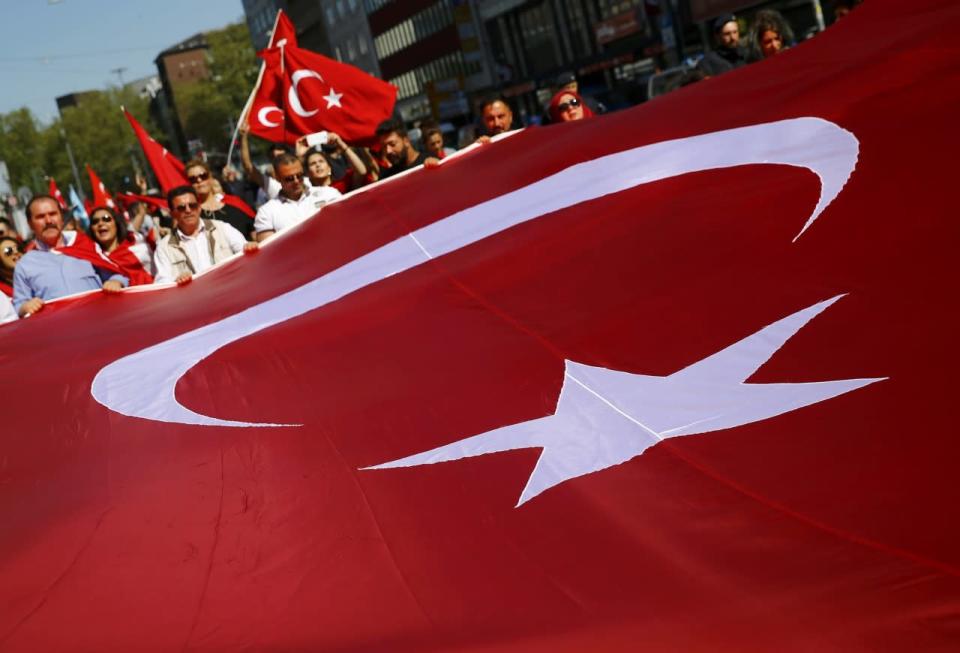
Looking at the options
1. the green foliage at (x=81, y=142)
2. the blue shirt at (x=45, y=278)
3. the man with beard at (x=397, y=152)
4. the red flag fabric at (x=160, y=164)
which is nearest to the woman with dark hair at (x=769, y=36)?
the man with beard at (x=397, y=152)

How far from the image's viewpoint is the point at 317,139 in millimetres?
8578

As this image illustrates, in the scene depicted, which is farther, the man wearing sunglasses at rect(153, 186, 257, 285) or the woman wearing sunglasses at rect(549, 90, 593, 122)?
the woman wearing sunglasses at rect(549, 90, 593, 122)

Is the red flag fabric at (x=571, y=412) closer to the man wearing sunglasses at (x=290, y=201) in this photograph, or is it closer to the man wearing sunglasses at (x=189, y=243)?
the man wearing sunglasses at (x=189, y=243)

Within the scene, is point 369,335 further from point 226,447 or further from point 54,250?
point 54,250

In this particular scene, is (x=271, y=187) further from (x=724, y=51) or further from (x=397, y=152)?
(x=724, y=51)

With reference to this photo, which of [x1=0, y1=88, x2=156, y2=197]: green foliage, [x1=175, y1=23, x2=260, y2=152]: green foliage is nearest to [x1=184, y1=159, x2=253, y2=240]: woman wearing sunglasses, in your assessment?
[x1=175, y1=23, x2=260, y2=152]: green foliage

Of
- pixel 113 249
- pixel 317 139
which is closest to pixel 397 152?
pixel 317 139

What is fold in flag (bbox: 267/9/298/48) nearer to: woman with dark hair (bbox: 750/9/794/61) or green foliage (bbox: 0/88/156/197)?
woman with dark hair (bbox: 750/9/794/61)

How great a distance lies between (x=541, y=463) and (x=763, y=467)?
27.3 inches

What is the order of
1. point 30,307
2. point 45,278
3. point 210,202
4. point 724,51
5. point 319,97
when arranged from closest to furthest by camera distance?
1. point 30,307
2. point 45,278
3. point 210,202
4. point 724,51
5. point 319,97

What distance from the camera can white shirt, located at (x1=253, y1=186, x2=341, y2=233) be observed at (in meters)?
6.90

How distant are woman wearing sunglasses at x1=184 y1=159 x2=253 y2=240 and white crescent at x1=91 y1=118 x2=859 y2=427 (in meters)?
2.07

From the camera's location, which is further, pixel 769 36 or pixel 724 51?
pixel 724 51

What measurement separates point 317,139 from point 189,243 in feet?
7.47
